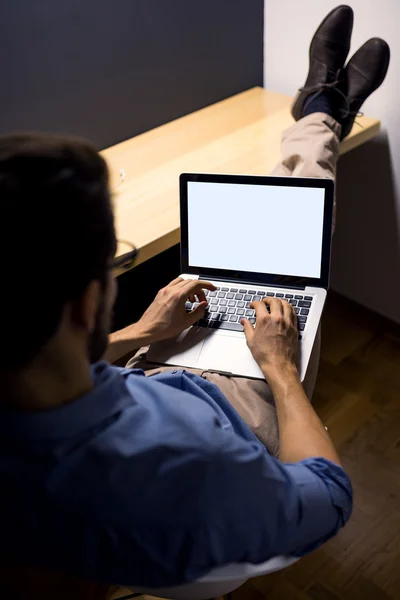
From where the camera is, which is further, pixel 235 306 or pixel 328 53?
pixel 328 53

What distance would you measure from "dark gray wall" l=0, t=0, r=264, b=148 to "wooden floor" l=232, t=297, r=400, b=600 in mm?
837

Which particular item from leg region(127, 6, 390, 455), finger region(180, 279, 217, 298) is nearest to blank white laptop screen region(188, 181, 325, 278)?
finger region(180, 279, 217, 298)

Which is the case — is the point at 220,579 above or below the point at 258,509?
below

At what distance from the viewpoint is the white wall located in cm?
161

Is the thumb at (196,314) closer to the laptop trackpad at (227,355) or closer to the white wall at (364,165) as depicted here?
the laptop trackpad at (227,355)

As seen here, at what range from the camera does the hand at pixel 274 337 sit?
3.30 ft

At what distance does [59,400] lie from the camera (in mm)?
600

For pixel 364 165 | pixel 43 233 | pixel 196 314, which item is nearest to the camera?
pixel 43 233

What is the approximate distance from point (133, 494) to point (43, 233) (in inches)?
10.3

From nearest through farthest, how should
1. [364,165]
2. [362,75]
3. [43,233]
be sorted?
[43,233] < [362,75] < [364,165]

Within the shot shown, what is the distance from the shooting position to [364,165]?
178 centimetres

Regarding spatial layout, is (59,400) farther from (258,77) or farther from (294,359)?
(258,77)

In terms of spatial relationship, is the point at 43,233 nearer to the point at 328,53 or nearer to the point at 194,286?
the point at 194,286

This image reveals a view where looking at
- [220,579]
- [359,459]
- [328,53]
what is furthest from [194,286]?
[328,53]
